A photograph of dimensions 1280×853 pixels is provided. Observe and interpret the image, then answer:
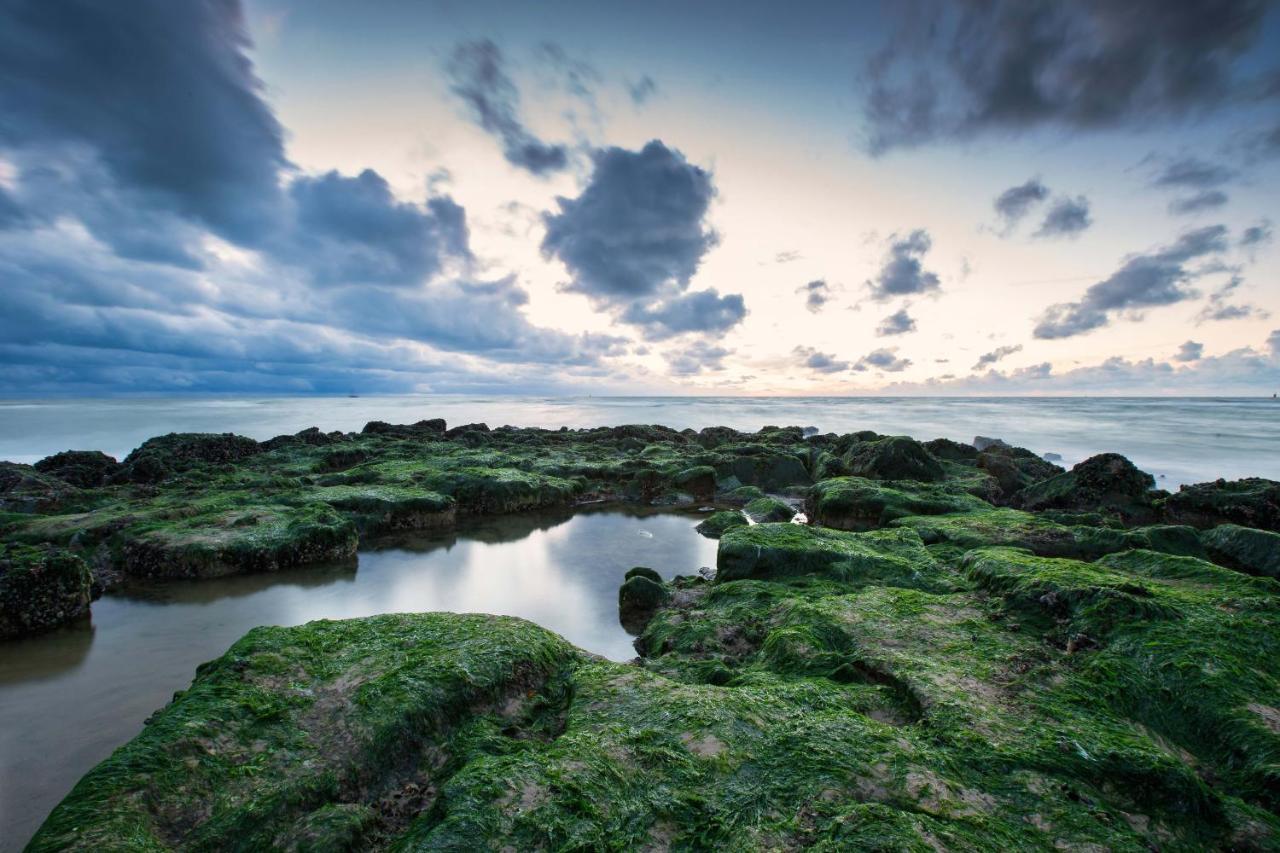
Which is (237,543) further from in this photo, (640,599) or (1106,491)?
(1106,491)

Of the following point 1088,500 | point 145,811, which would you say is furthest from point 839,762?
point 1088,500

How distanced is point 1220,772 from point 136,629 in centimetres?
1124

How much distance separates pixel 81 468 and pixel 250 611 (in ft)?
48.0

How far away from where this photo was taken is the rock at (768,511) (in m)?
13.3

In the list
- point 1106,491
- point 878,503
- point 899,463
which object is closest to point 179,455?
point 878,503

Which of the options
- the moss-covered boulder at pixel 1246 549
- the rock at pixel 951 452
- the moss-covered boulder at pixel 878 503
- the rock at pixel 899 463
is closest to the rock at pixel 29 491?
the moss-covered boulder at pixel 878 503

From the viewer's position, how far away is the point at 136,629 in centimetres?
696

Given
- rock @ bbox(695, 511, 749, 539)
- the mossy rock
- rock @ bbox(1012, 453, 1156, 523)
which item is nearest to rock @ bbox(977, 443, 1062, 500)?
rock @ bbox(1012, 453, 1156, 523)

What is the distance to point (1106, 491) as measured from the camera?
1223 centimetres

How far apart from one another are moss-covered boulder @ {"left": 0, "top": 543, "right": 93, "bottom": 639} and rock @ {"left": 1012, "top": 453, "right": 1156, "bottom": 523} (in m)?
18.8

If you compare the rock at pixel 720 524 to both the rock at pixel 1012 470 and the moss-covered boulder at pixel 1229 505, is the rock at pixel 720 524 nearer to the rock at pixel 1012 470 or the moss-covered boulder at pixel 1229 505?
the rock at pixel 1012 470

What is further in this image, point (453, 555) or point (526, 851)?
point (453, 555)

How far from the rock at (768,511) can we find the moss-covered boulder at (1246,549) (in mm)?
7393

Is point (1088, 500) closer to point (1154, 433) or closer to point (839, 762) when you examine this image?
point (839, 762)
